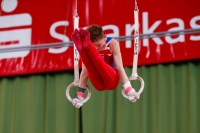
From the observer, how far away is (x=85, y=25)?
362 cm

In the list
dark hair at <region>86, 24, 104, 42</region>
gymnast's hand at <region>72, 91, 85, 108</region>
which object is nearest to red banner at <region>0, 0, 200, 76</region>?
gymnast's hand at <region>72, 91, 85, 108</region>

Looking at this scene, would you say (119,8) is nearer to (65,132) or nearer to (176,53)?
(176,53)

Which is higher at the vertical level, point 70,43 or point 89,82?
point 70,43

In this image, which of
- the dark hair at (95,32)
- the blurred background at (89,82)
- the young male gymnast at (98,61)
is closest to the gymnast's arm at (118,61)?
the young male gymnast at (98,61)

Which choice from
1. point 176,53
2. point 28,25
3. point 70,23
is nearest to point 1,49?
point 28,25

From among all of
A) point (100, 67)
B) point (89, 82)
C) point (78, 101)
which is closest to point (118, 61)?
point (100, 67)

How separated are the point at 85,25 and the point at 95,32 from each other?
1440 millimetres

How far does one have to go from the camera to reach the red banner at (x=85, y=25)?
3400 millimetres

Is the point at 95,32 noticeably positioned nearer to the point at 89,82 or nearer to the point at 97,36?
the point at 97,36

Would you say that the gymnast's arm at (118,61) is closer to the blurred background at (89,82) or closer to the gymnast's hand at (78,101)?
the gymnast's hand at (78,101)

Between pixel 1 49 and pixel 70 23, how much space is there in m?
0.68

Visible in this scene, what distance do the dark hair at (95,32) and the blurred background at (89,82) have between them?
1.26m

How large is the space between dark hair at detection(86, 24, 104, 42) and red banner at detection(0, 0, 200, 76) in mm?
1256

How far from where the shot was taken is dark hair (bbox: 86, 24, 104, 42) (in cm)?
219
